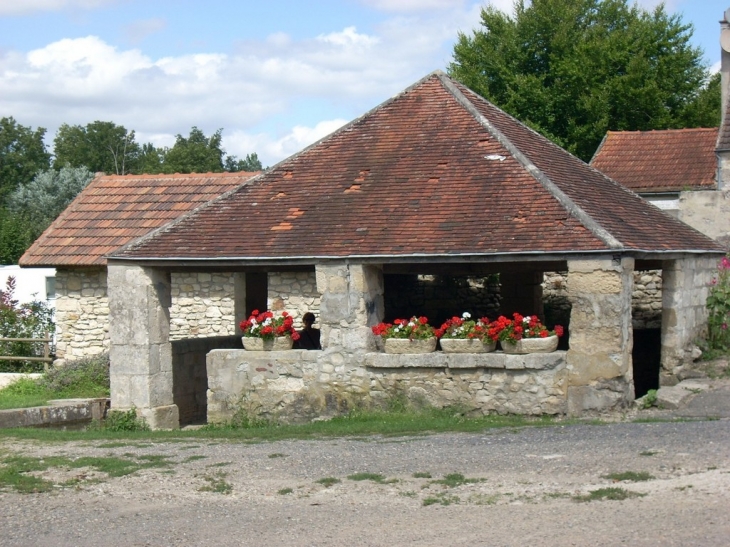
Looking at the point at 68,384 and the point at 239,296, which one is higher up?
the point at 239,296

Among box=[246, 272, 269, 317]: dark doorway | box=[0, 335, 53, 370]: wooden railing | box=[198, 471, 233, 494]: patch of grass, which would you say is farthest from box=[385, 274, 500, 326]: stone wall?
box=[198, 471, 233, 494]: patch of grass

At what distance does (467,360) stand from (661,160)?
12.2 metres

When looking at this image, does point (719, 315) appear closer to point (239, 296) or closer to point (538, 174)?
point (538, 174)

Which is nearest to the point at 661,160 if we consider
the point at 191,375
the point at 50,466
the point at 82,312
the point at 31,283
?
the point at 191,375

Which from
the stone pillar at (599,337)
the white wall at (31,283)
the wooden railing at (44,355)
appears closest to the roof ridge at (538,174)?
the stone pillar at (599,337)

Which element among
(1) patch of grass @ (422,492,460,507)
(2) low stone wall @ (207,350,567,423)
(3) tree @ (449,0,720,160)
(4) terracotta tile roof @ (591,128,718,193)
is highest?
(3) tree @ (449,0,720,160)

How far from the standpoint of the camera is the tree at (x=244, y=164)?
193 ft

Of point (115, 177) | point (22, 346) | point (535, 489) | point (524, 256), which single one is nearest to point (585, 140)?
point (115, 177)

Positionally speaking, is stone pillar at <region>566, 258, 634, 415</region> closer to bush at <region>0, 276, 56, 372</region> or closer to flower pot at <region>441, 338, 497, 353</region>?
flower pot at <region>441, 338, 497, 353</region>

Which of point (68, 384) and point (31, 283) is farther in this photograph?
point (31, 283)

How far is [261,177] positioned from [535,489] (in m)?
7.62

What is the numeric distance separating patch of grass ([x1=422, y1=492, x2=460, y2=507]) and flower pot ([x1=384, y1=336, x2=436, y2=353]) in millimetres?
4542

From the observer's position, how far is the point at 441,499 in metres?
7.08

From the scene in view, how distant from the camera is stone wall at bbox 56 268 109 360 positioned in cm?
1697
